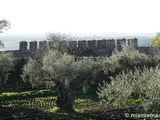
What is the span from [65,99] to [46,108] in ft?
5.31

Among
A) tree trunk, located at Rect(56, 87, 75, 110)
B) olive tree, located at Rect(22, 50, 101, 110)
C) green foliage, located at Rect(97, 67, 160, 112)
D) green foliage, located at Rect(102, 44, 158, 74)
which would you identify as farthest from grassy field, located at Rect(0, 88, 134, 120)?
green foliage, located at Rect(102, 44, 158, 74)

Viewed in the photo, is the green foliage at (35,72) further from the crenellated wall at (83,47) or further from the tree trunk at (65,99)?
the crenellated wall at (83,47)

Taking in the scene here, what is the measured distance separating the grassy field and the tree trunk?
13.3 inches

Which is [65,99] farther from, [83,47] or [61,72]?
[83,47]

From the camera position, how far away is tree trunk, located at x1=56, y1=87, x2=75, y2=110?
19047 millimetres

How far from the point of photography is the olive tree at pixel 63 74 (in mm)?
18188

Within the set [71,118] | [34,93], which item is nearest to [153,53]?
[34,93]

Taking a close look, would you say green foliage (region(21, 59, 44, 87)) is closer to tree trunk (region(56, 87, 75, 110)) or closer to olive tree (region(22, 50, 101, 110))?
olive tree (region(22, 50, 101, 110))

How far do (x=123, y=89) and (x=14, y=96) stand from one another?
13903 mm

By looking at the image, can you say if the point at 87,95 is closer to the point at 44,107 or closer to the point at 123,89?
the point at 44,107

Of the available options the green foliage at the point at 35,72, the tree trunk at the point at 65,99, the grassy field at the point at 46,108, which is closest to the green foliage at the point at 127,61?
the grassy field at the point at 46,108

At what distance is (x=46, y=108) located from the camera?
20141mm

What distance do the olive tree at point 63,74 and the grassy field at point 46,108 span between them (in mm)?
947

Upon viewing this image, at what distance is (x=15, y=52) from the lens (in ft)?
108
